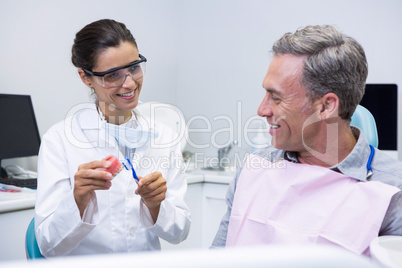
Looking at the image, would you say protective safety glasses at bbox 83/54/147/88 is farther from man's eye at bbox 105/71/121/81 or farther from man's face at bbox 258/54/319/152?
man's face at bbox 258/54/319/152

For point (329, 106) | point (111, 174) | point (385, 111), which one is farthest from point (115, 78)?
point (385, 111)

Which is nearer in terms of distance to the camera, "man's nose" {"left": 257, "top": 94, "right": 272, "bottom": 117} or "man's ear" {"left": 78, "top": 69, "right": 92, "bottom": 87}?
"man's nose" {"left": 257, "top": 94, "right": 272, "bottom": 117}

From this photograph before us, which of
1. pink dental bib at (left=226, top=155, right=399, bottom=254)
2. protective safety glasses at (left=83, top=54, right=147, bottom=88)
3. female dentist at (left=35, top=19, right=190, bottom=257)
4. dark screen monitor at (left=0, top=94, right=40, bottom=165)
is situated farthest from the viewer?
dark screen monitor at (left=0, top=94, right=40, bottom=165)

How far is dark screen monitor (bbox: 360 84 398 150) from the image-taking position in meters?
2.43

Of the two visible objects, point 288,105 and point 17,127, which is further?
point 17,127

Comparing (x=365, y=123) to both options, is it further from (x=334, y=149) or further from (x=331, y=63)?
(x=331, y=63)

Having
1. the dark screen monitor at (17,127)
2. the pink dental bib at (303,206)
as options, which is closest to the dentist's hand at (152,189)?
the pink dental bib at (303,206)

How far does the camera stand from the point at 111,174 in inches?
47.9

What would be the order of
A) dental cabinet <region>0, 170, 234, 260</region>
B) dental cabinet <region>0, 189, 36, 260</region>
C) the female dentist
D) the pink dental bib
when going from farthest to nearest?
1. dental cabinet <region>0, 170, 234, 260</region>
2. dental cabinet <region>0, 189, 36, 260</region>
3. the female dentist
4. the pink dental bib

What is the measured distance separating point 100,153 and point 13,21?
1.20 metres

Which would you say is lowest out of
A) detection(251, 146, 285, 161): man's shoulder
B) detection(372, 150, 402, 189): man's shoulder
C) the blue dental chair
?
the blue dental chair

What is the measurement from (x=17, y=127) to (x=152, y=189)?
122cm

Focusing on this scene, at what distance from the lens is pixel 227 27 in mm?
3287

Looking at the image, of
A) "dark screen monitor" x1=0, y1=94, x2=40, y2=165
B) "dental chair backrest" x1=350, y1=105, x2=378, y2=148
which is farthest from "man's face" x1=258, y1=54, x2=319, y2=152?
"dark screen monitor" x1=0, y1=94, x2=40, y2=165
